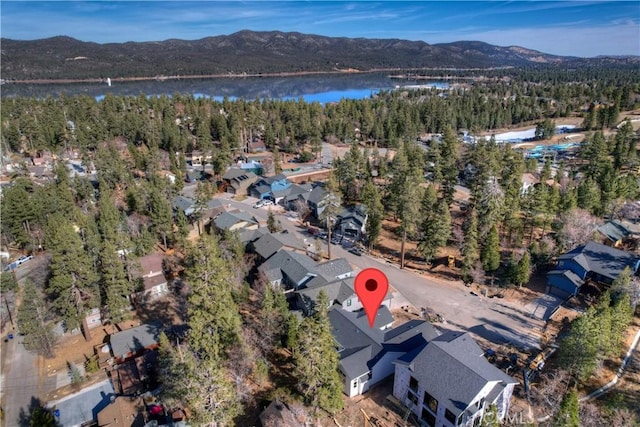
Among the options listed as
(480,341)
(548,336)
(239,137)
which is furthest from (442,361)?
(239,137)

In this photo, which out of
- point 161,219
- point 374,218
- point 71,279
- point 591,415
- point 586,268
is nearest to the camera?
point 591,415

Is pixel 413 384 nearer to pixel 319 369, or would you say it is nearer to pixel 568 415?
pixel 319 369

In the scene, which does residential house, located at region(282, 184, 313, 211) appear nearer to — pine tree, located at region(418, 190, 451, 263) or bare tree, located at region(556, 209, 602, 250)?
pine tree, located at region(418, 190, 451, 263)

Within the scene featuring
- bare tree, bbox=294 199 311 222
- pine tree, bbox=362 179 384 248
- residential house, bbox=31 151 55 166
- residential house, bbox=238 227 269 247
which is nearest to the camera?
residential house, bbox=238 227 269 247

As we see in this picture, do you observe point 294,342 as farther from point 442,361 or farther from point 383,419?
point 442,361

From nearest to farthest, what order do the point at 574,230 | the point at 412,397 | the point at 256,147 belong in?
the point at 412,397, the point at 574,230, the point at 256,147

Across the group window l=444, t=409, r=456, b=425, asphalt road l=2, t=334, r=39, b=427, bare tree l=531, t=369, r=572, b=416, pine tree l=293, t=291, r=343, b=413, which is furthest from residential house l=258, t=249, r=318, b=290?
bare tree l=531, t=369, r=572, b=416

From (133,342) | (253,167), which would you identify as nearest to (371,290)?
(133,342)
